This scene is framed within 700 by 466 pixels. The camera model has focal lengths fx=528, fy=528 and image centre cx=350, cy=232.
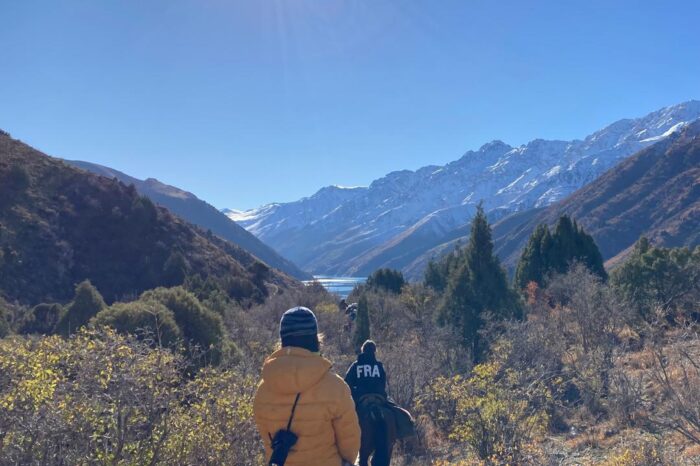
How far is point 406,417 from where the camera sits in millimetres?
6031

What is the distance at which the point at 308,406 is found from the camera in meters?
3.39

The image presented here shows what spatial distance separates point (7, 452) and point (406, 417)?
385cm

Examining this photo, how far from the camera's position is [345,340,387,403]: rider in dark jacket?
606 centimetres

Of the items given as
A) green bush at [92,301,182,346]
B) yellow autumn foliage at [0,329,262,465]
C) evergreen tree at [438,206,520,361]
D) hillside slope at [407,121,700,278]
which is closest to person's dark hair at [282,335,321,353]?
yellow autumn foliage at [0,329,262,465]

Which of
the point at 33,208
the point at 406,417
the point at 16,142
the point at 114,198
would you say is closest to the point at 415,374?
the point at 406,417

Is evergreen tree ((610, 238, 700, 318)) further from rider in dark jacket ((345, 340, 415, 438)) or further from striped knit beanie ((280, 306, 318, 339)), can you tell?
striped knit beanie ((280, 306, 318, 339))

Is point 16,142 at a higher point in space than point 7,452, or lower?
higher

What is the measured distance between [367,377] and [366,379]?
3cm

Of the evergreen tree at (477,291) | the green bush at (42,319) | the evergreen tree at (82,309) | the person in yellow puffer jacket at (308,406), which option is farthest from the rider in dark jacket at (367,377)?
the green bush at (42,319)

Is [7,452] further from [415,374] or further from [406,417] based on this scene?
[415,374]

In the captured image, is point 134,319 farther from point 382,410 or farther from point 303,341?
point 303,341

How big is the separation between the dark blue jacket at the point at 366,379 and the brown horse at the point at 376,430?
156 mm

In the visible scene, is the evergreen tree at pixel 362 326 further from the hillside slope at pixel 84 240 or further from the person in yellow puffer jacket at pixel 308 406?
the person in yellow puffer jacket at pixel 308 406

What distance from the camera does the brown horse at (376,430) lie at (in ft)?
19.0
